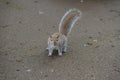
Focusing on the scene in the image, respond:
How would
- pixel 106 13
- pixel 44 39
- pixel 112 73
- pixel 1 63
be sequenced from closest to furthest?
1. pixel 112 73
2. pixel 1 63
3. pixel 44 39
4. pixel 106 13

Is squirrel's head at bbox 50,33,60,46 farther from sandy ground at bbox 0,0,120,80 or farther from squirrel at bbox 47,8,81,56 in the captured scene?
sandy ground at bbox 0,0,120,80

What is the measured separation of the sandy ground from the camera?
398 centimetres

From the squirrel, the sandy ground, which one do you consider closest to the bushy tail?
the squirrel

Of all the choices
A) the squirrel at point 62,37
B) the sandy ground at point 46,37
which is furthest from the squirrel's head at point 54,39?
the sandy ground at point 46,37

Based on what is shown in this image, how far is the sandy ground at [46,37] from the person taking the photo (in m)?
3.98

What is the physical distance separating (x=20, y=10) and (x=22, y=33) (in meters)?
1.37

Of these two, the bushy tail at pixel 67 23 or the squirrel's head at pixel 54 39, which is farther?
the bushy tail at pixel 67 23

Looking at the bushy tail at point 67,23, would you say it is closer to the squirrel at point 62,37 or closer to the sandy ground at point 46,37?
the squirrel at point 62,37

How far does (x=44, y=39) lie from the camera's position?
16.5 feet

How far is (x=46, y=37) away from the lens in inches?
201

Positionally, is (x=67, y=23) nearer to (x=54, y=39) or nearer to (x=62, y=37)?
(x=62, y=37)

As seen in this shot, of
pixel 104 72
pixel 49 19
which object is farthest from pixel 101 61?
pixel 49 19

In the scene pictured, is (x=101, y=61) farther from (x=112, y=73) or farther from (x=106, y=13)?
(x=106, y=13)

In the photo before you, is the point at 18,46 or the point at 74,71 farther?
the point at 18,46
